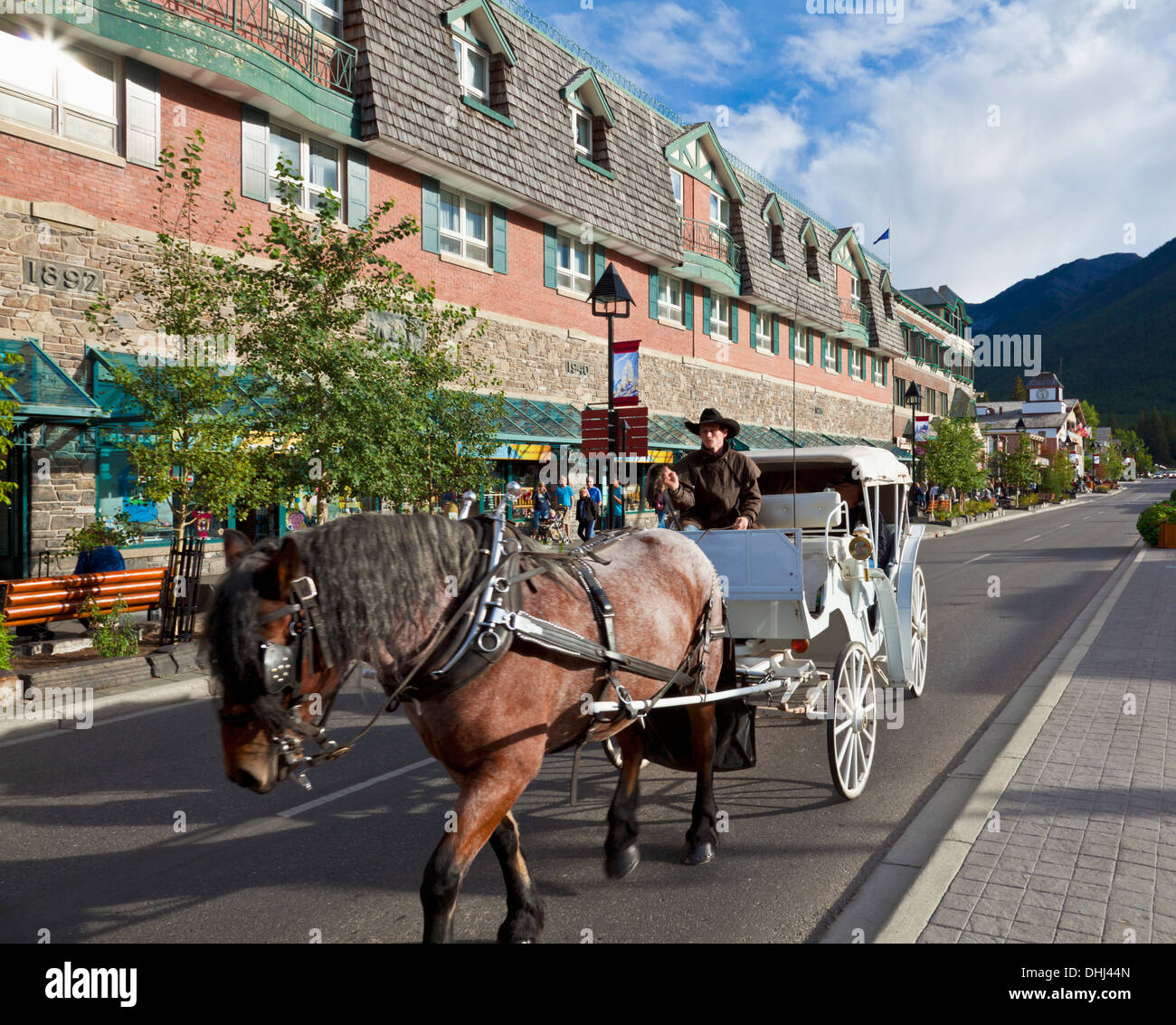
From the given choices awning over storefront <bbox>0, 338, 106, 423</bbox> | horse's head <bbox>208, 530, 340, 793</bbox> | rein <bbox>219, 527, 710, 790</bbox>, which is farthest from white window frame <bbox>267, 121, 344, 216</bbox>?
horse's head <bbox>208, 530, 340, 793</bbox>

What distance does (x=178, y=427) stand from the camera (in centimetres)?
1008

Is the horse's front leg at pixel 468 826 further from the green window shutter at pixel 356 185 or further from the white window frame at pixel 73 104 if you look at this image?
the green window shutter at pixel 356 185

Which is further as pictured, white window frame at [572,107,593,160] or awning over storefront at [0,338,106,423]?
white window frame at [572,107,593,160]

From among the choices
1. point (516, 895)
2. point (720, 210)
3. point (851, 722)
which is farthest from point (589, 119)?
point (516, 895)

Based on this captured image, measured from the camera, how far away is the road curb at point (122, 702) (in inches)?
281

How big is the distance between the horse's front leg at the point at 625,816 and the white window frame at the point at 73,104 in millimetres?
12960

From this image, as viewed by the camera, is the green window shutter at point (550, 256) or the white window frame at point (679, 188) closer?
the green window shutter at point (550, 256)

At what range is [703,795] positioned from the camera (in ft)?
14.5

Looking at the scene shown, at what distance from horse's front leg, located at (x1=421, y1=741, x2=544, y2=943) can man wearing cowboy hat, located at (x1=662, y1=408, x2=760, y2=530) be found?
2967mm

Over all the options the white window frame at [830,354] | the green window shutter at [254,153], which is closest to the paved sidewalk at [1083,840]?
the green window shutter at [254,153]

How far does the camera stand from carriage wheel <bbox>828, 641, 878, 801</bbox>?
501 cm

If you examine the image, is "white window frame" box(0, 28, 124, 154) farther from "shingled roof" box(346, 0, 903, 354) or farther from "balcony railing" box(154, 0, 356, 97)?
"shingled roof" box(346, 0, 903, 354)

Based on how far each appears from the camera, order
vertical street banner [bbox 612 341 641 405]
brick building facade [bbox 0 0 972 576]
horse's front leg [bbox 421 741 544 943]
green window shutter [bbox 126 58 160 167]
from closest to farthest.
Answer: horse's front leg [bbox 421 741 544 943], brick building facade [bbox 0 0 972 576], green window shutter [bbox 126 58 160 167], vertical street banner [bbox 612 341 641 405]

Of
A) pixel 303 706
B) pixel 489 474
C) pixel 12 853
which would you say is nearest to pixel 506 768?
pixel 303 706
